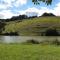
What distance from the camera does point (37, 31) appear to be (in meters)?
164

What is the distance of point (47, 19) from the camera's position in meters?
176

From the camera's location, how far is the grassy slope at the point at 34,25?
163250mm

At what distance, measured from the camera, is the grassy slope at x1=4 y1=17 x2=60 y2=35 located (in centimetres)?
16325

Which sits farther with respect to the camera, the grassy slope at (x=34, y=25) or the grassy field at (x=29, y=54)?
the grassy slope at (x=34, y=25)

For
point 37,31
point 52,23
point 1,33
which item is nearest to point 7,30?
point 1,33

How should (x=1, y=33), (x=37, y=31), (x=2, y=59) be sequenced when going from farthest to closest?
(x=37, y=31), (x=1, y=33), (x=2, y=59)

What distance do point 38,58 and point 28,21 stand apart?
15460 centimetres

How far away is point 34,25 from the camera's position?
6890 inches

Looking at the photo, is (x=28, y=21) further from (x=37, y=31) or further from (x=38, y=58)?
(x=38, y=58)

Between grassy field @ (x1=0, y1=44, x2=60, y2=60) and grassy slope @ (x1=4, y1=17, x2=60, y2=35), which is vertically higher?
grassy field @ (x1=0, y1=44, x2=60, y2=60)

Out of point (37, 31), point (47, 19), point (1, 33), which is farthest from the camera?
point (47, 19)

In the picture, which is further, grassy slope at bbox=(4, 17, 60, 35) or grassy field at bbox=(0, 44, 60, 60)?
grassy slope at bbox=(4, 17, 60, 35)

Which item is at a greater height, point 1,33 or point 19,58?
point 19,58

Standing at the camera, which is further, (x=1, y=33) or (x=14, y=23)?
(x=14, y=23)
